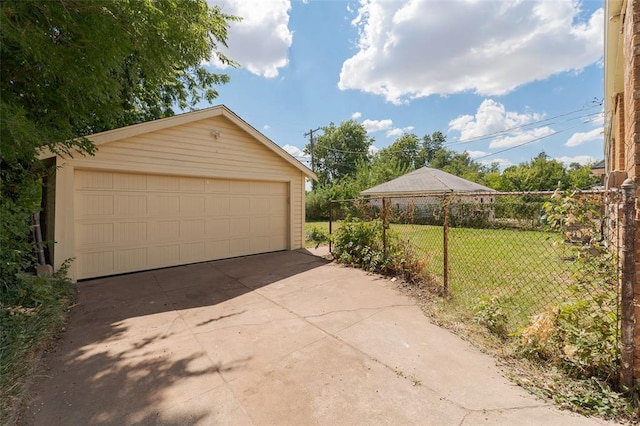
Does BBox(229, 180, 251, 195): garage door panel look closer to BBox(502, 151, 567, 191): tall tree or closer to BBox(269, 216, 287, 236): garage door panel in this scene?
BBox(269, 216, 287, 236): garage door panel

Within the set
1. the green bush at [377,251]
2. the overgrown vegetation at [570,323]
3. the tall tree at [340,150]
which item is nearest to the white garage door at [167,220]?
the green bush at [377,251]

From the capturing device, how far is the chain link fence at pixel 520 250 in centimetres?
236

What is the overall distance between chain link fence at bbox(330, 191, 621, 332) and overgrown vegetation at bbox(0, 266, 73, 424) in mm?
4424

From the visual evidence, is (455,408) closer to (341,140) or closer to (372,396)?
(372,396)

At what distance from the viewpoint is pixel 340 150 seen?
117 ft

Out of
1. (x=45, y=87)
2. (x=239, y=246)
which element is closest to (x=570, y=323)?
(x=45, y=87)

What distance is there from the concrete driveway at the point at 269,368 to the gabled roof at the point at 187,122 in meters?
2.90

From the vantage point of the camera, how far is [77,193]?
204 inches

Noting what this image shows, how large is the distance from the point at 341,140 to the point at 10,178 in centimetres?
3412

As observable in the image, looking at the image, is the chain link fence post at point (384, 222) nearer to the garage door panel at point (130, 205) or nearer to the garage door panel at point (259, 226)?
the garage door panel at point (259, 226)

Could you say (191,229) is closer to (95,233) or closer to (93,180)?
(95,233)

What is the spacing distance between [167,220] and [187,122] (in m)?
2.29

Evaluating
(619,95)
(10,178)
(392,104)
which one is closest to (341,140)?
(392,104)

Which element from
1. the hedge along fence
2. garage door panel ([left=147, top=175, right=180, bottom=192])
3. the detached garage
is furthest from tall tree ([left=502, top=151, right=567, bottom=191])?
garage door panel ([left=147, top=175, right=180, bottom=192])
